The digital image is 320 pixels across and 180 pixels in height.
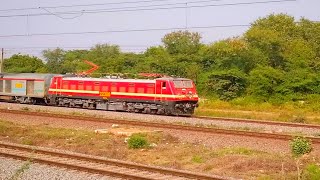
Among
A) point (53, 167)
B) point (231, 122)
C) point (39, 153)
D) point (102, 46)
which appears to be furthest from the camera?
point (102, 46)

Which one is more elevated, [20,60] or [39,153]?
[20,60]

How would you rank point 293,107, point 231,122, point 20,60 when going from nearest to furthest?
point 231,122
point 293,107
point 20,60

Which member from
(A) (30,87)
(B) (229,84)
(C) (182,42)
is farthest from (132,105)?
(C) (182,42)

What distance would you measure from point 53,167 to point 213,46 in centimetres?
4237

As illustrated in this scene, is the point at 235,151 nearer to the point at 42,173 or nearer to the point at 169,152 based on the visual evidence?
the point at 169,152

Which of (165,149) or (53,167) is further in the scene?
(165,149)

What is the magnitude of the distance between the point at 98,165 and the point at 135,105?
60.5 feet

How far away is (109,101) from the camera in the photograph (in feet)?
113

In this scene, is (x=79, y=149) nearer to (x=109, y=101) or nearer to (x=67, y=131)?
(x=67, y=131)

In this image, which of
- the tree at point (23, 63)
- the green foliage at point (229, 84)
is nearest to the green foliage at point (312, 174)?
the green foliage at point (229, 84)

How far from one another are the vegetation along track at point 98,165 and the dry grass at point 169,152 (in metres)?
1.28

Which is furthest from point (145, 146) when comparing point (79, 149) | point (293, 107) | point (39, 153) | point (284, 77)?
point (284, 77)

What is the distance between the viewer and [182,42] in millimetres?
70875

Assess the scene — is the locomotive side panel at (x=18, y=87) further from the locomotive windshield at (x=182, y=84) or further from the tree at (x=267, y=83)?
the tree at (x=267, y=83)
